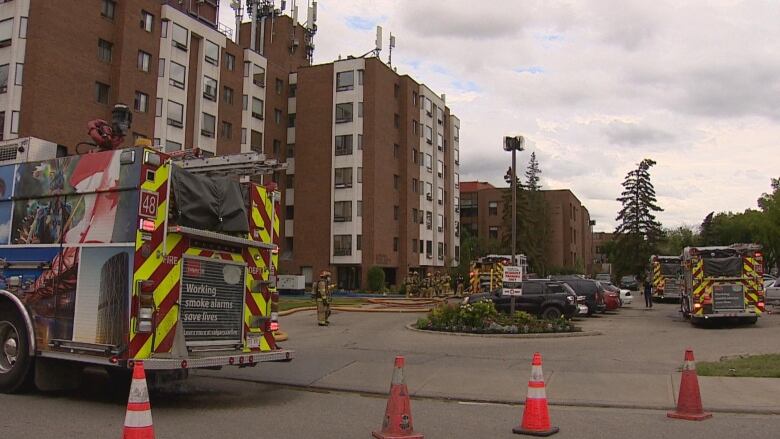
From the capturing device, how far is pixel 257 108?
2120 inches

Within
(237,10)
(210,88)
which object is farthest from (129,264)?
(237,10)

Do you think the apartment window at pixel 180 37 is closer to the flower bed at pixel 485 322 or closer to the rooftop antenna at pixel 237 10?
the rooftop antenna at pixel 237 10

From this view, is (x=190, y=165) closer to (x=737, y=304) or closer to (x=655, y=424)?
(x=655, y=424)

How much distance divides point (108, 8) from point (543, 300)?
31.7m

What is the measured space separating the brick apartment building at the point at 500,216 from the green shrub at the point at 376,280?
4315 cm

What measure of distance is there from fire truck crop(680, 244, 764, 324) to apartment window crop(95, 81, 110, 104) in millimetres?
32555

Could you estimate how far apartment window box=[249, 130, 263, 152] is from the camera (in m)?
52.9

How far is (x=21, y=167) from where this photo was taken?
360 inches

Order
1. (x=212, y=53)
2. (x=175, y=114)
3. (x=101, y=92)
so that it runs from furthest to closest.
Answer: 1. (x=212, y=53)
2. (x=175, y=114)
3. (x=101, y=92)

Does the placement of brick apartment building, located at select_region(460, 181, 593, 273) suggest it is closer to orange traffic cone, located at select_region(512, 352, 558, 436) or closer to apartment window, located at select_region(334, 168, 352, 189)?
apartment window, located at select_region(334, 168, 352, 189)

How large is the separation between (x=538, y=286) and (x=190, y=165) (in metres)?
Result: 15.2

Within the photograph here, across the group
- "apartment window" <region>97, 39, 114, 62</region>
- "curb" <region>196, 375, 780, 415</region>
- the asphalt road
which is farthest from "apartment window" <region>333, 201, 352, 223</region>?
the asphalt road

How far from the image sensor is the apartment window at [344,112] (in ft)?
178

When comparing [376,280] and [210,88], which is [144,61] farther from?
[376,280]
